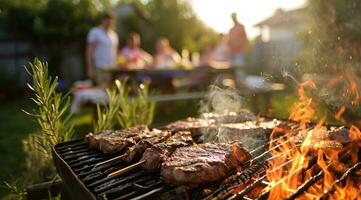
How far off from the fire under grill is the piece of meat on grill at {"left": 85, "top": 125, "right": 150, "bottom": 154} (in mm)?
103

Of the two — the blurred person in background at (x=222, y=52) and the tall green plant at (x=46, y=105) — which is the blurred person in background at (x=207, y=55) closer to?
the blurred person in background at (x=222, y=52)

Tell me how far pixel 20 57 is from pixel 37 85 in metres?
13.6

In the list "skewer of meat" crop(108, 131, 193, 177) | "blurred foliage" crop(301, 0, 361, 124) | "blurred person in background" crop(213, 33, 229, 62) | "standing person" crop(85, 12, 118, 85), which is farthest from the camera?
"blurred person in background" crop(213, 33, 229, 62)

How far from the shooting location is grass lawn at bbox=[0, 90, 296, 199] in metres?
5.79

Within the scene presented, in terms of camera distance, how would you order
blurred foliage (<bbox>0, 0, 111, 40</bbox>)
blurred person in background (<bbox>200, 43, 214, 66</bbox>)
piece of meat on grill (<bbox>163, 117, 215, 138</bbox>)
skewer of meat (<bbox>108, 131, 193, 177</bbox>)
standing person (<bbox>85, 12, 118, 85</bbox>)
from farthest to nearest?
blurred foliage (<bbox>0, 0, 111, 40</bbox>) → blurred person in background (<bbox>200, 43, 214, 66</bbox>) → standing person (<bbox>85, 12, 118, 85</bbox>) → piece of meat on grill (<bbox>163, 117, 215, 138</bbox>) → skewer of meat (<bbox>108, 131, 193, 177</bbox>)

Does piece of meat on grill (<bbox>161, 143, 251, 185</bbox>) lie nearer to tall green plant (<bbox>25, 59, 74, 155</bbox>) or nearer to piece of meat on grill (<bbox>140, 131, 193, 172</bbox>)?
piece of meat on grill (<bbox>140, 131, 193, 172</bbox>)

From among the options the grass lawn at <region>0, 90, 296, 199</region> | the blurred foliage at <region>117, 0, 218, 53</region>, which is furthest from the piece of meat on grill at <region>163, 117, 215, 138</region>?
the blurred foliage at <region>117, 0, 218, 53</region>

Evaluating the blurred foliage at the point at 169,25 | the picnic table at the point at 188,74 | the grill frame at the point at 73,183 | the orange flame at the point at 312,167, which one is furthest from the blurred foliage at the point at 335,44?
the blurred foliage at the point at 169,25

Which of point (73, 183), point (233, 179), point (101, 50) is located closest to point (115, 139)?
point (73, 183)

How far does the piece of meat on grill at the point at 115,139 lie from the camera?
308cm

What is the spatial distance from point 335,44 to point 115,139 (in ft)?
18.4

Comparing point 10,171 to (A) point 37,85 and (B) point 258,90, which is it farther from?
(B) point 258,90

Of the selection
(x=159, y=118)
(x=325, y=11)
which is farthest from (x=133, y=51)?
(x=325, y=11)

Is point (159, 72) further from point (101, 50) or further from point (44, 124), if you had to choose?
point (44, 124)
